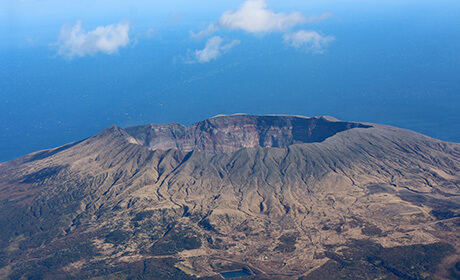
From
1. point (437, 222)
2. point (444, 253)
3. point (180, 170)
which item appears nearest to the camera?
point (444, 253)

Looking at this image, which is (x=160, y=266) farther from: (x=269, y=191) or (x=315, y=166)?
(x=315, y=166)

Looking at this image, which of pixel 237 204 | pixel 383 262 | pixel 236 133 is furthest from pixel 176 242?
pixel 236 133

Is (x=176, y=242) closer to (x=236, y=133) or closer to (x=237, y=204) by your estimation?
(x=237, y=204)

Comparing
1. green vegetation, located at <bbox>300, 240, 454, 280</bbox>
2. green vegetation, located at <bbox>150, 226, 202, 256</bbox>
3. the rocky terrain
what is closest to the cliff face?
the rocky terrain

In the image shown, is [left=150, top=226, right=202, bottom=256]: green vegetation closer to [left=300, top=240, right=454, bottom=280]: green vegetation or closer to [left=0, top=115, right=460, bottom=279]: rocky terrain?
[left=0, top=115, right=460, bottom=279]: rocky terrain

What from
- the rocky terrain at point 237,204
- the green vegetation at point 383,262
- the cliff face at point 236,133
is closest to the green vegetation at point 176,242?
the rocky terrain at point 237,204

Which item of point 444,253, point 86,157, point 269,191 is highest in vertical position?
point 86,157

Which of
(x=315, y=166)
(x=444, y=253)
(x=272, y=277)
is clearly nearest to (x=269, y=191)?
(x=315, y=166)

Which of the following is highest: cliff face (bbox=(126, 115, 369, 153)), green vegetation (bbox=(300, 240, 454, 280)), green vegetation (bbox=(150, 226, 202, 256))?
cliff face (bbox=(126, 115, 369, 153))
